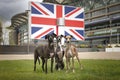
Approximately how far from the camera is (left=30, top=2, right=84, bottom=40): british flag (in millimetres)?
4379

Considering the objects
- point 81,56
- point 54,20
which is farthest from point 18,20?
point 81,56

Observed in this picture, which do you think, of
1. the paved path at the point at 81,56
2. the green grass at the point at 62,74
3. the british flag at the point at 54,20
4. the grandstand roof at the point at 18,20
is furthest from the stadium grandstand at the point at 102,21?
the grandstand roof at the point at 18,20

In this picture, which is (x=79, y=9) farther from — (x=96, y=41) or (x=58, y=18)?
(x=96, y=41)

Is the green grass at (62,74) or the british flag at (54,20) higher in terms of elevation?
the british flag at (54,20)

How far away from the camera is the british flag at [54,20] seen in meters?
4.38

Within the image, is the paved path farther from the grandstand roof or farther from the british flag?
the british flag

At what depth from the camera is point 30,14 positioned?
4312 mm

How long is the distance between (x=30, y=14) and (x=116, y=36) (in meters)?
55.2

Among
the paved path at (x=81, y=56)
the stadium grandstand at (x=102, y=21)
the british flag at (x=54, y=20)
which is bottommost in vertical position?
the paved path at (x=81, y=56)

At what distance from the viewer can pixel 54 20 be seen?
178 inches

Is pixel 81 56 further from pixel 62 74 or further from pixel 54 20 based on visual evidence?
pixel 54 20

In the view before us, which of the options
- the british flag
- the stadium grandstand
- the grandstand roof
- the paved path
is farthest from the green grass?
the stadium grandstand

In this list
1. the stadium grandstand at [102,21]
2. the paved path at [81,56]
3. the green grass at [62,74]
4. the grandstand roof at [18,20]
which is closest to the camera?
the grandstand roof at [18,20]

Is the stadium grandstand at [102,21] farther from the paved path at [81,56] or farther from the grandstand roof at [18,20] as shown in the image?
the grandstand roof at [18,20]
